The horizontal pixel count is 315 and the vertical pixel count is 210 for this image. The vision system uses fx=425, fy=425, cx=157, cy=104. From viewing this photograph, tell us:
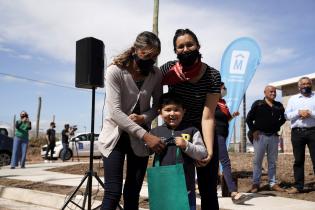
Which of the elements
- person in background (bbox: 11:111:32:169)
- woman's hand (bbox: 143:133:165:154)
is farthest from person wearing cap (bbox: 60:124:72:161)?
woman's hand (bbox: 143:133:165:154)

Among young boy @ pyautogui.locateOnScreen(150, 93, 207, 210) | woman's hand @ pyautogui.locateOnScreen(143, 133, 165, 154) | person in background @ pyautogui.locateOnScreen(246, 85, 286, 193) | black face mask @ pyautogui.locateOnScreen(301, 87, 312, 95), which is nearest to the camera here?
woman's hand @ pyautogui.locateOnScreen(143, 133, 165, 154)

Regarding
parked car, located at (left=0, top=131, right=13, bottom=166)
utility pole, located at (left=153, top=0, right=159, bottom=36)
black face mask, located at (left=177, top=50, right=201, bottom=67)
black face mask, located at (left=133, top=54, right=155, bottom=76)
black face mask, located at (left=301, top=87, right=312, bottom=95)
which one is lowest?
parked car, located at (left=0, top=131, right=13, bottom=166)

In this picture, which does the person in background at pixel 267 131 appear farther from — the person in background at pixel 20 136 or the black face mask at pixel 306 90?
the person in background at pixel 20 136

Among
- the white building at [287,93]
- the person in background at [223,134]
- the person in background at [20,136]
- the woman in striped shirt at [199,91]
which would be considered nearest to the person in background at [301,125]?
the person in background at [223,134]

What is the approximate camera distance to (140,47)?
3191 mm

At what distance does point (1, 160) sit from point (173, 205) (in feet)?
44.8

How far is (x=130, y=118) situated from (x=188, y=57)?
63 centimetres

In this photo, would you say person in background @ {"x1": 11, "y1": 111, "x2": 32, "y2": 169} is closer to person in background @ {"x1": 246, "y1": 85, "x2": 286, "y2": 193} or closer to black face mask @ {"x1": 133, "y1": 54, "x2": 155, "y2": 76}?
person in background @ {"x1": 246, "y1": 85, "x2": 286, "y2": 193}

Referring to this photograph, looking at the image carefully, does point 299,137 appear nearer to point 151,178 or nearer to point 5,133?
point 151,178

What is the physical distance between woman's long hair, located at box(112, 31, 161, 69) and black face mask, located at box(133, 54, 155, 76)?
2.3 inches

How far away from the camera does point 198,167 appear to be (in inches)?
132

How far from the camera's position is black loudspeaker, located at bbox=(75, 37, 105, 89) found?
5531mm

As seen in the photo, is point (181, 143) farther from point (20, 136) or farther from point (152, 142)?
point (20, 136)

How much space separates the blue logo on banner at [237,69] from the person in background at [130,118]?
4.85m
